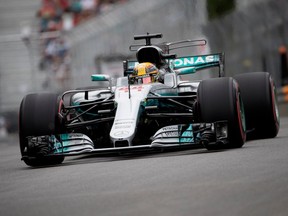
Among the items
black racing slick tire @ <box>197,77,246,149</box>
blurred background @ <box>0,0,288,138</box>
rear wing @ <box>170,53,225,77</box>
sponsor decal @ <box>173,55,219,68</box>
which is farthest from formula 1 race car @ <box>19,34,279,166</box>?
blurred background @ <box>0,0,288,138</box>

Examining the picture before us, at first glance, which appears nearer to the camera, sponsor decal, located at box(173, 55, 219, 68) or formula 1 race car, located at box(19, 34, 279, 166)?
formula 1 race car, located at box(19, 34, 279, 166)

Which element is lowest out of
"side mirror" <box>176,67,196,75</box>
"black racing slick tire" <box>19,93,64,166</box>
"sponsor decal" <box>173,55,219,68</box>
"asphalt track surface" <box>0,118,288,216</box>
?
"asphalt track surface" <box>0,118,288,216</box>

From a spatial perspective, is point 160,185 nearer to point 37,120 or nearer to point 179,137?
point 179,137

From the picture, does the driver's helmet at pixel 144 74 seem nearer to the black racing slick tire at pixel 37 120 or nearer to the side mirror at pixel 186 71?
the side mirror at pixel 186 71

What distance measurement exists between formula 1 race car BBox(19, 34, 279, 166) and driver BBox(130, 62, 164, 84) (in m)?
0.01

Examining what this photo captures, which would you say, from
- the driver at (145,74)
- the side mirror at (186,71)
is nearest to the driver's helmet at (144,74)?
the driver at (145,74)

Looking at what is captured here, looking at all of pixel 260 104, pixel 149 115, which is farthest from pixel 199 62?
pixel 149 115

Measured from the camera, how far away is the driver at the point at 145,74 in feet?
38.9

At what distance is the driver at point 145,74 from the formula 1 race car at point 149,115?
0.01 m

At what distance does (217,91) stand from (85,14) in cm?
2763

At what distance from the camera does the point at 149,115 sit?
35.6ft

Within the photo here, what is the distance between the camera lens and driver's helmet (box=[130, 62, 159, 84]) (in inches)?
467

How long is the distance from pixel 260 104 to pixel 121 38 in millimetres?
15663

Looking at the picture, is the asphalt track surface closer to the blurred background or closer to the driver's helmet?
the driver's helmet
